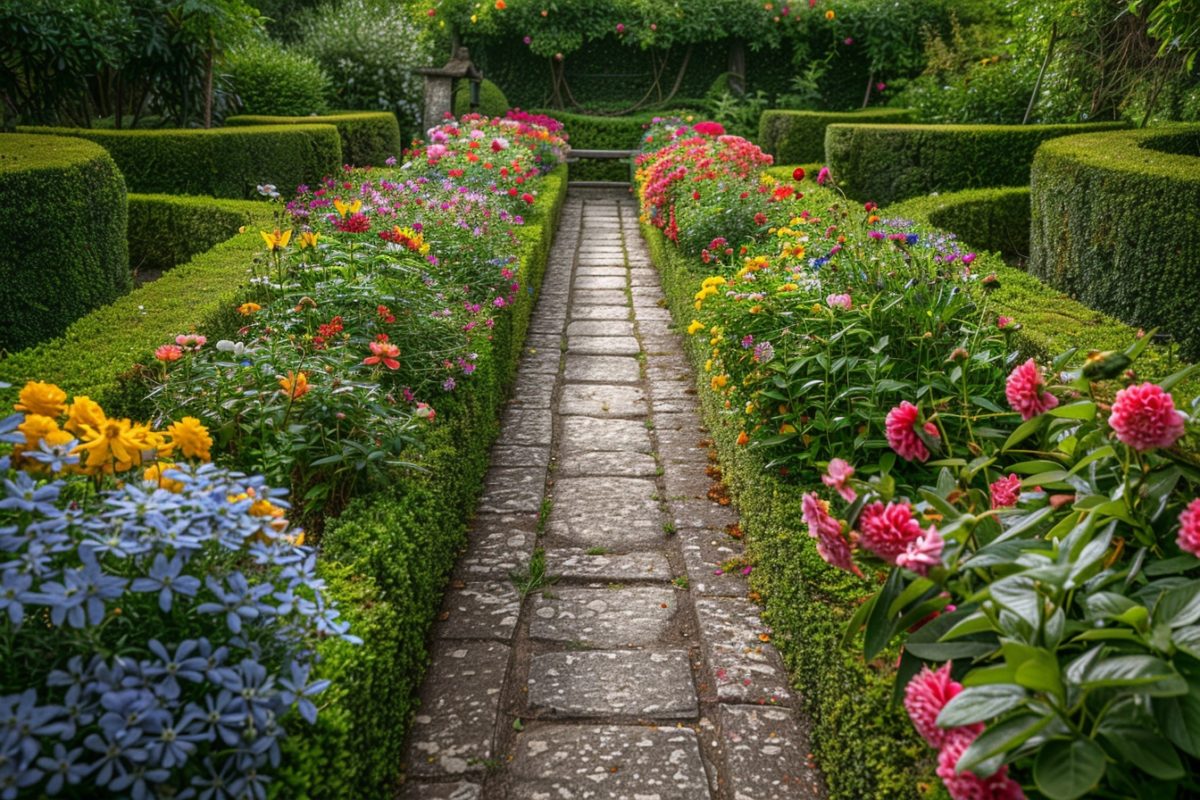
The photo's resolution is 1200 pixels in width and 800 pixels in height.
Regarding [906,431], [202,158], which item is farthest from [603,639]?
[202,158]

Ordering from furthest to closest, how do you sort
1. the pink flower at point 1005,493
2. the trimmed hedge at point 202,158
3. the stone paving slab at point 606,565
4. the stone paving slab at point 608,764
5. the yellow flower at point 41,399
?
the trimmed hedge at point 202,158 → the stone paving slab at point 606,565 → the stone paving slab at point 608,764 → the pink flower at point 1005,493 → the yellow flower at point 41,399

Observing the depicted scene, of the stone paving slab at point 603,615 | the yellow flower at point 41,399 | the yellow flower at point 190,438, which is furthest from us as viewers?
the stone paving slab at point 603,615

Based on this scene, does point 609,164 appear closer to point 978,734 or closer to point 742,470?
point 742,470

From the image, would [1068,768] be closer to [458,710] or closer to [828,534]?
[828,534]

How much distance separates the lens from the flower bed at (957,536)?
1.31 m

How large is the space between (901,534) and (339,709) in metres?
1.04

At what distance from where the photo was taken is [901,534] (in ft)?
5.12

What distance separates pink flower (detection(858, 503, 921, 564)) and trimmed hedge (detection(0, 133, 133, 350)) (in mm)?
4205

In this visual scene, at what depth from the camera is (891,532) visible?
1564mm

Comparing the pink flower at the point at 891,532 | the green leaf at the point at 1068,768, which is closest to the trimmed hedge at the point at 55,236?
the pink flower at the point at 891,532

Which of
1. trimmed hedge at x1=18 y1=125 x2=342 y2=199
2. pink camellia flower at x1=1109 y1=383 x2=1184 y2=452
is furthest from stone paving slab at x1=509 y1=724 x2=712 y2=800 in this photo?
trimmed hedge at x1=18 y1=125 x2=342 y2=199

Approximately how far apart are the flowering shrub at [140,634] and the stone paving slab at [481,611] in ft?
3.76

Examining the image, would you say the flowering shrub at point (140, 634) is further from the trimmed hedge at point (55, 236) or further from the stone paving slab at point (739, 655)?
the trimmed hedge at point (55, 236)

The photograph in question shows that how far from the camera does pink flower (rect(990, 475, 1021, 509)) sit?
195 cm
